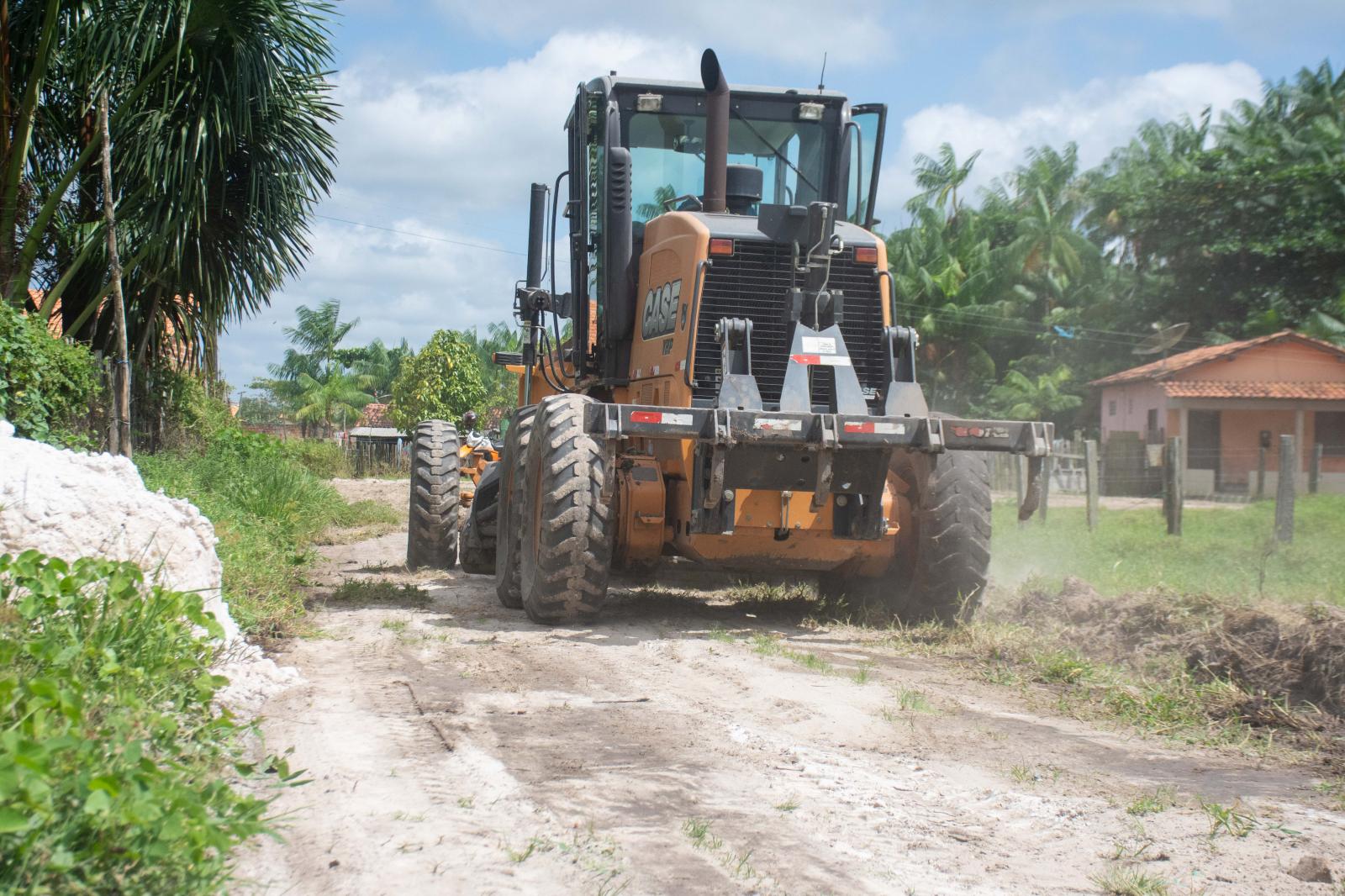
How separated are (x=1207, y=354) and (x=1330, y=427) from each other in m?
3.80

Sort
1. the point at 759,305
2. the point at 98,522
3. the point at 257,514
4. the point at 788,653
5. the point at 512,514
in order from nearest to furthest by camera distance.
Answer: the point at 98,522 < the point at 788,653 < the point at 759,305 < the point at 512,514 < the point at 257,514

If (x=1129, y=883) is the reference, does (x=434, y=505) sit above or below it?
above

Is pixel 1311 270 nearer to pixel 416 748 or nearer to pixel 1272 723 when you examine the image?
pixel 1272 723

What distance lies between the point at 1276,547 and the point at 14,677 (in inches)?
484

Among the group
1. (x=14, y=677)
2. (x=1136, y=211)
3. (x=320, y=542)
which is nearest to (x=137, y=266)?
A: (x=320, y=542)

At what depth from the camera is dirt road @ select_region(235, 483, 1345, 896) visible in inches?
140

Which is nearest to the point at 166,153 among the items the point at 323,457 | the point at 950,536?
the point at 950,536

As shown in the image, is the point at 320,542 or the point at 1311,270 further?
the point at 1311,270

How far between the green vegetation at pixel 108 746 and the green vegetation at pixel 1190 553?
637cm

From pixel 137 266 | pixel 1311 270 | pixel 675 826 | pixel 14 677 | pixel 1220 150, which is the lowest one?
pixel 675 826

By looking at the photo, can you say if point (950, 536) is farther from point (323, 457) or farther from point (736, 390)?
point (323, 457)

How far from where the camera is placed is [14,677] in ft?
11.4

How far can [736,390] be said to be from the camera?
7.75 m

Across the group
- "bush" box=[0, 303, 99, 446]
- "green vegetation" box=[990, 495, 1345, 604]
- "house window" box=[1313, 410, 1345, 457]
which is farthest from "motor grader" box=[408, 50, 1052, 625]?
"house window" box=[1313, 410, 1345, 457]
